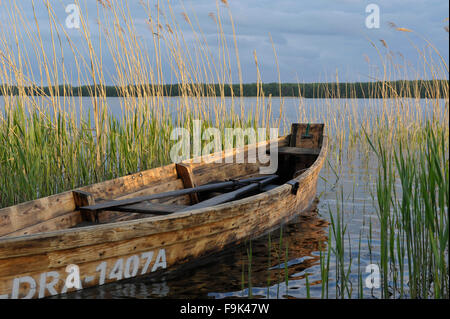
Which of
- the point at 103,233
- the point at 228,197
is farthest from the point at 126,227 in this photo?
the point at 228,197

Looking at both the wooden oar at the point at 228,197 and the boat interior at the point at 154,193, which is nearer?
the boat interior at the point at 154,193

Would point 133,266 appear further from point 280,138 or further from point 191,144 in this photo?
point 280,138

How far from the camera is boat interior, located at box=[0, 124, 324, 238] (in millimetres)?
3094

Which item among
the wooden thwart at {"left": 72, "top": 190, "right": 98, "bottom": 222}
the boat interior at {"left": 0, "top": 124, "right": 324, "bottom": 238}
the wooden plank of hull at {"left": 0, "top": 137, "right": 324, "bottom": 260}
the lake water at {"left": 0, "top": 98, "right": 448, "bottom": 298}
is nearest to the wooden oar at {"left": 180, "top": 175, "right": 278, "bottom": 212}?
the boat interior at {"left": 0, "top": 124, "right": 324, "bottom": 238}

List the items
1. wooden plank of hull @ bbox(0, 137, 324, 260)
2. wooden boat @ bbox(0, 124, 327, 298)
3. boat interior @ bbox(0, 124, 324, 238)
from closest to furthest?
wooden plank of hull @ bbox(0, 137, 324, 260), wooden boat @ bbox(0, 124, 327, 298), boat interior @ bbox(0, 124, 324, 238)

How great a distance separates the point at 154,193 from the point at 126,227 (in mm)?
1561

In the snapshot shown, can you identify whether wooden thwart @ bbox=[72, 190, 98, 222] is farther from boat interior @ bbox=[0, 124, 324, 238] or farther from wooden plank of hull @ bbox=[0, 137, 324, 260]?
wooden plank of hull @ bbox=[0, 137, 324, 260]

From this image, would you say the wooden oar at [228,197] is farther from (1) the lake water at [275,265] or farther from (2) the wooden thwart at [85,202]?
(2) the wooden thwart at [85,202]

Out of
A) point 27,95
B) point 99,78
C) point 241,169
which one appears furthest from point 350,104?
point 27,95

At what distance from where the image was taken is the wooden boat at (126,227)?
234cm

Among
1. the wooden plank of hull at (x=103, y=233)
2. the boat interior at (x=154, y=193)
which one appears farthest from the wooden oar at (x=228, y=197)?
the wooden plank of hull at (x=103, y=233)

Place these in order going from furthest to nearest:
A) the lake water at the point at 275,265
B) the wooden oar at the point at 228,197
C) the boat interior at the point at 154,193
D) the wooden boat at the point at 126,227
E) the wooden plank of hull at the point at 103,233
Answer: the wooden oar at the point at 228,197 → the boat interior at the point at 154,193 → the lake water at the point at 275,265 → the wooden boat at the point at 126,227 → the wooden plank of hull at the point at 103,233

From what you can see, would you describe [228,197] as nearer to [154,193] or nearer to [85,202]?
[154,193]

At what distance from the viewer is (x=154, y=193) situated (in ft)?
13.6
